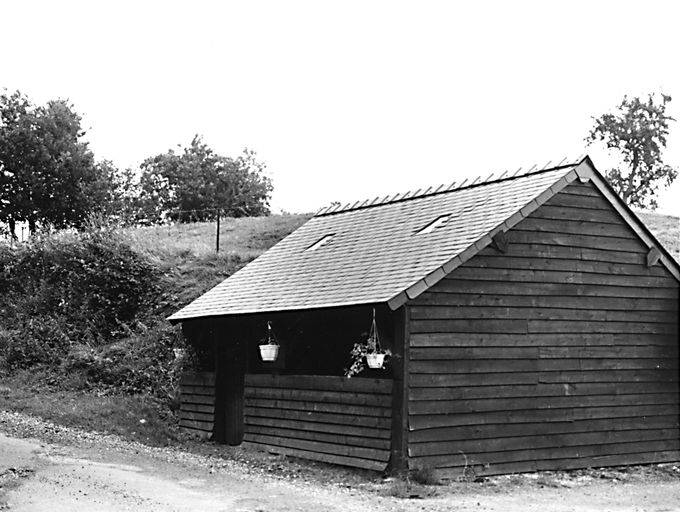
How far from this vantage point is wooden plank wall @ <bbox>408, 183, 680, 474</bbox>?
571 inches

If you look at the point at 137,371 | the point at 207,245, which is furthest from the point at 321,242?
the point at 207,245

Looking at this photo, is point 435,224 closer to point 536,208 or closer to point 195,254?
point 536,208

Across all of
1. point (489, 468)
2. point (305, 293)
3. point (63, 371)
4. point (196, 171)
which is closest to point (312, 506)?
point (489, 468)

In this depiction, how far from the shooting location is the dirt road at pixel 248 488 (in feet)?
39.1

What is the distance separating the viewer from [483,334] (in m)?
15.0

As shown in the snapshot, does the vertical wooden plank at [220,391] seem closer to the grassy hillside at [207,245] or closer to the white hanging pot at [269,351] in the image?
the white hanging pot at [269,351]

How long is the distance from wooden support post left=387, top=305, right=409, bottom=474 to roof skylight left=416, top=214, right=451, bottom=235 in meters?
2.50

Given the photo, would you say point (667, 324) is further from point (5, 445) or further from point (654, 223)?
point (654, 223)

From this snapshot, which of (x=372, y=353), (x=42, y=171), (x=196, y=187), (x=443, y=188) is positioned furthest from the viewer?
(x=196, y=187)

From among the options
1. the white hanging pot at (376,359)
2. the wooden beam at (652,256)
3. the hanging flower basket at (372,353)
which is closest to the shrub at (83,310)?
the hanging flower basket at (372,353)

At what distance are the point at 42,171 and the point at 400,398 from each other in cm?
3184

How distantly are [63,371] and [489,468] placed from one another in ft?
42.5

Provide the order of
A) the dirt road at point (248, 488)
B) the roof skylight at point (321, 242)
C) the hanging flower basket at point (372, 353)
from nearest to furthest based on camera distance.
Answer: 1. the dirt road at point (248, 488)
2. the hanging flower basket at point (372, 353)
3. the roof skylight at point (321, 242)

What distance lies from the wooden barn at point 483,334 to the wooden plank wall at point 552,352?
0.08 ft
